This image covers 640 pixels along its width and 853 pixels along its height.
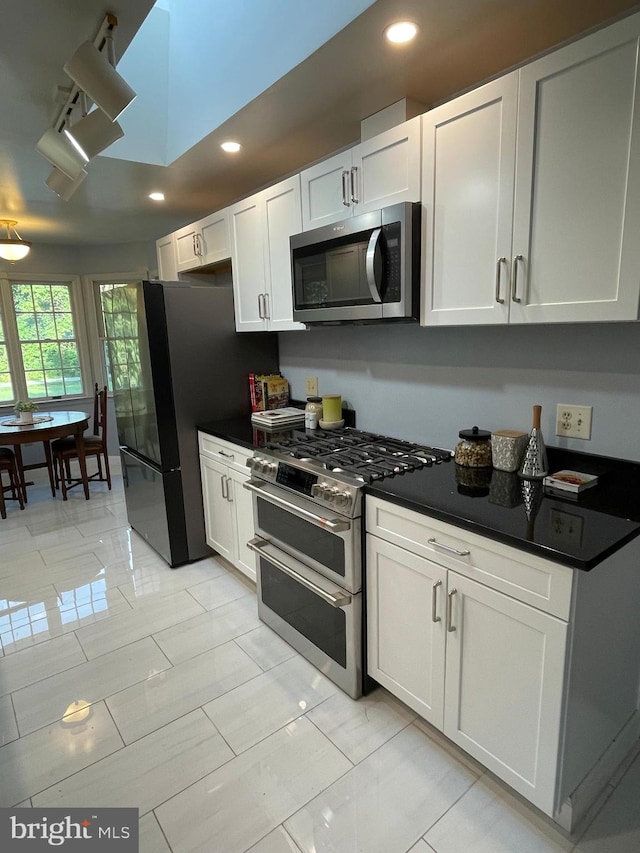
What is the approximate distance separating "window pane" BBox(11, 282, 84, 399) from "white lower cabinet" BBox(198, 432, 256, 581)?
3528 mm

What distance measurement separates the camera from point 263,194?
2.57 meters

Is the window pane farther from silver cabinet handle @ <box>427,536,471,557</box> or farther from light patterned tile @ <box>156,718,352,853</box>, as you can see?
silver cabinet handle @ <box>427,536,471,557</box>

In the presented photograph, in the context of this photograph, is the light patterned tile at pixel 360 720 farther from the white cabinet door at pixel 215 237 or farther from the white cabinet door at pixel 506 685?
the white cabinet door at pixel 215 237

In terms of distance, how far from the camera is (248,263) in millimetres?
2791

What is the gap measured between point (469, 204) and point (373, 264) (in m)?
0.39

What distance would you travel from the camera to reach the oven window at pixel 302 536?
1825 mm

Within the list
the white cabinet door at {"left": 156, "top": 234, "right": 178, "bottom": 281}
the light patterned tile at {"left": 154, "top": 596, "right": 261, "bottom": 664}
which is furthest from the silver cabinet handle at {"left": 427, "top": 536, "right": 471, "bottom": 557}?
the white cabinet door at {"left": 156, "top": 234, "right": 178, "bottom": 281}

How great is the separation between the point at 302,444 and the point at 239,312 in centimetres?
111

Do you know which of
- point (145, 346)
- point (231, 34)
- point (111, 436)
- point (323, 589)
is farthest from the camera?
point (111, 436)

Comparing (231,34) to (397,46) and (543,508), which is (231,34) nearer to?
(397,46)

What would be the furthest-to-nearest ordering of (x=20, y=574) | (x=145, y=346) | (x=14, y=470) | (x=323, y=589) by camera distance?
(x=14, y=470)
(x=20, y=574)
(x=145, y=346)
(x=323, y=589)

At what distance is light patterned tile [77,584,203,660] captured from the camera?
7.63ft

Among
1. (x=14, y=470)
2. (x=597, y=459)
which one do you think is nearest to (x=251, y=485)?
(x=597, y=459)

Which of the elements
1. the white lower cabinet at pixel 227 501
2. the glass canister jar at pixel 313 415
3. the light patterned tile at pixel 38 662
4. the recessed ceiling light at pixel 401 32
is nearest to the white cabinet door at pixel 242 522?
the white lower cabinet at pixel 227 501
